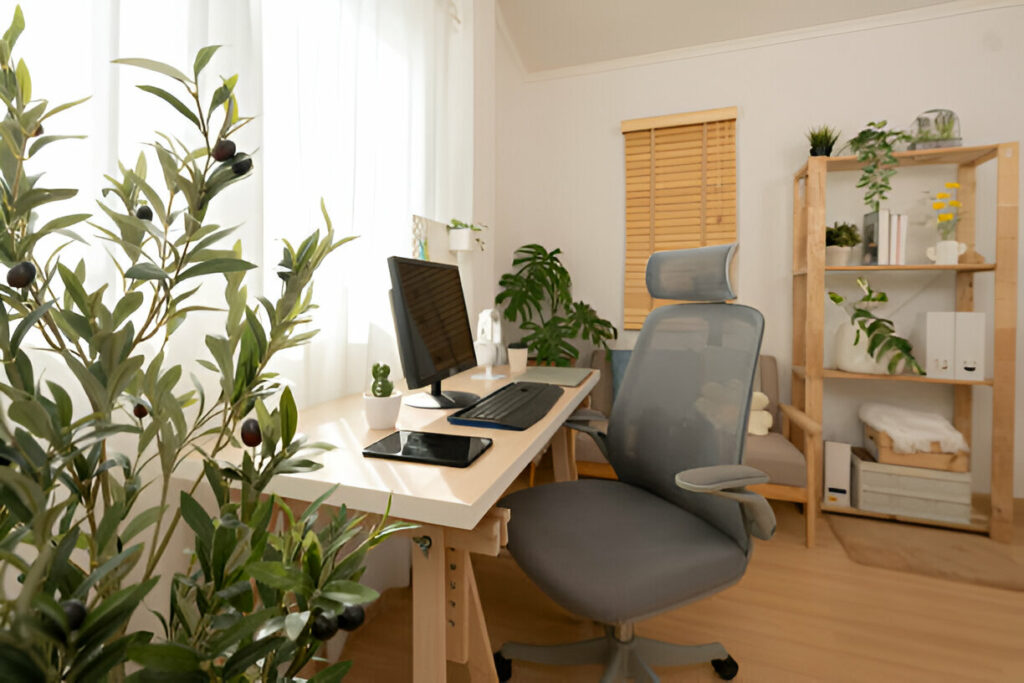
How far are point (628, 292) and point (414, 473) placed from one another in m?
2.83

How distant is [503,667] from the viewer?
4.74 feet

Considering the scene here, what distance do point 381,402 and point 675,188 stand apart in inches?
113

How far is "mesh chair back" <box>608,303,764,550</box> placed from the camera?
128 centimetres

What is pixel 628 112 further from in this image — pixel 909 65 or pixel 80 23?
pixel 80 23

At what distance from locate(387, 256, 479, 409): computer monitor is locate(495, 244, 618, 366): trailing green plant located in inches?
53.6

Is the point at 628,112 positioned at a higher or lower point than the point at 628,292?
higher

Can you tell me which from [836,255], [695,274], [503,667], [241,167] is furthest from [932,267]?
[241,167]

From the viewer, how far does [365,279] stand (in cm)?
172

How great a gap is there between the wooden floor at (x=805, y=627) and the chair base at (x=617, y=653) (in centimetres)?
8

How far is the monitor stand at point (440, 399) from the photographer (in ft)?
4.77

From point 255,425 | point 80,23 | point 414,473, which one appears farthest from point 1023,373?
point 80,23

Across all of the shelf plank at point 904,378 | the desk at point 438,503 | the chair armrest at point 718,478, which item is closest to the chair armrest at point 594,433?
the desk at point 438,503

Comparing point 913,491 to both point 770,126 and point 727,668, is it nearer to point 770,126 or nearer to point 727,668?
point 727,668

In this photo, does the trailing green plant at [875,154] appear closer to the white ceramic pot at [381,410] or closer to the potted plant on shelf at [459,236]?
the potted plant on shelf at [459,236]
